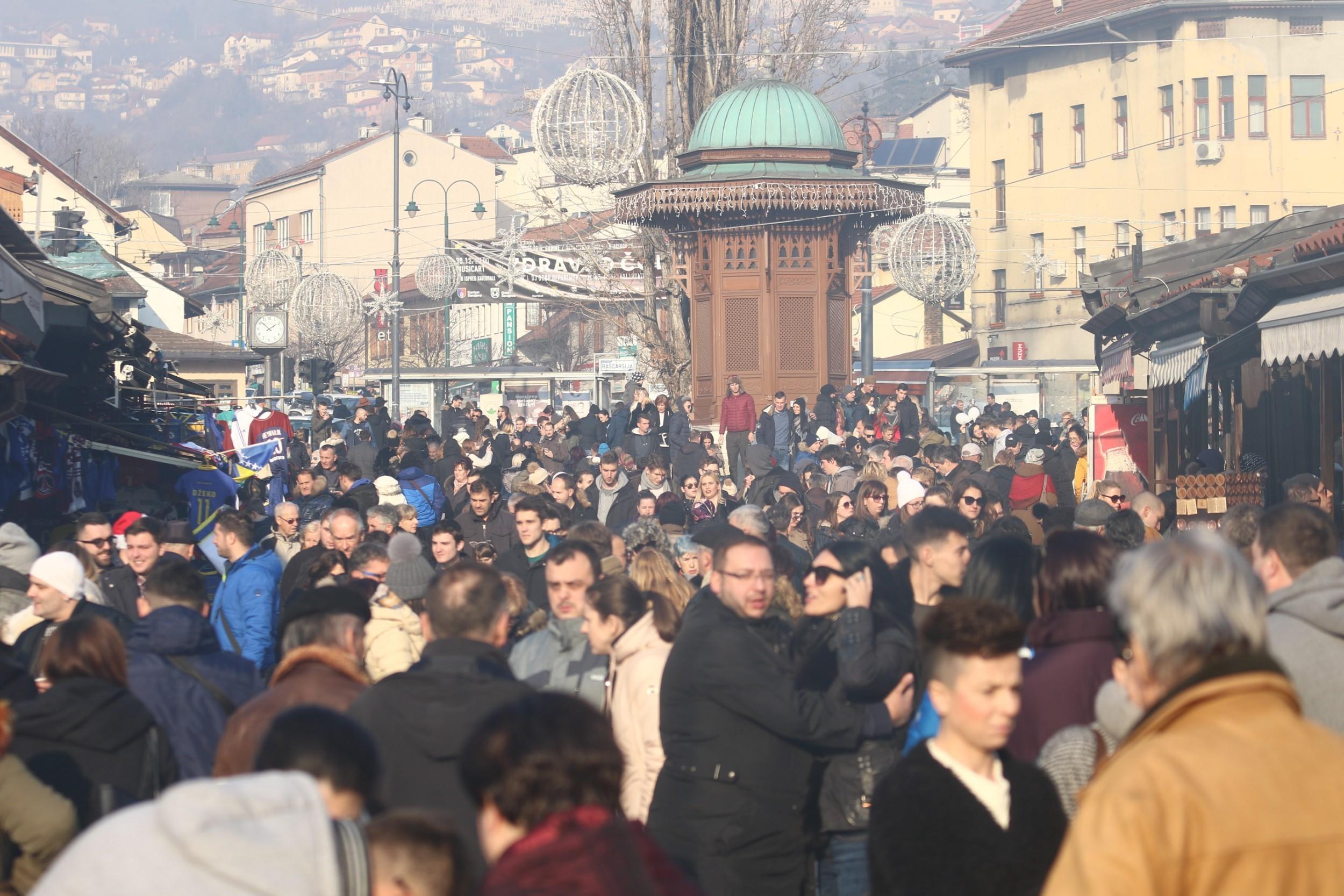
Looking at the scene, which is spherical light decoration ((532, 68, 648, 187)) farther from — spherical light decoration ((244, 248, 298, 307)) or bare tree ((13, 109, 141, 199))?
bare tree ((13, 109, 141, 199))

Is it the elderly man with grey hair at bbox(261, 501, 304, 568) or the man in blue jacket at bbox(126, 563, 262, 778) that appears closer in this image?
the man in blue jacket at bbox(126, 563, 262, 778)

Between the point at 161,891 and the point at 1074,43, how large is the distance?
5677 centimetres

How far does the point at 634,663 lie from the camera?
682 centimetres

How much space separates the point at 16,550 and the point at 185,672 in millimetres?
3538

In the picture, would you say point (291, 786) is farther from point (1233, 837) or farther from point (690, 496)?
point (690, 496)

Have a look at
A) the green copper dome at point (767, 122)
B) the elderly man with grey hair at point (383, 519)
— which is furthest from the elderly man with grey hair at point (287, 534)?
the green copper dome at point (767, 122)

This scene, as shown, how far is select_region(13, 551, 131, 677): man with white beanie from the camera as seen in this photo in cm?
792

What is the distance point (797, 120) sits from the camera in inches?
1220

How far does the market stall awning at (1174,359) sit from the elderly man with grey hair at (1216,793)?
547 inches

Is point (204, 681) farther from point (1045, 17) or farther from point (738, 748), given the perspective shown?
point (1045, 17)

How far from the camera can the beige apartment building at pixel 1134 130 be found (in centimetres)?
5394

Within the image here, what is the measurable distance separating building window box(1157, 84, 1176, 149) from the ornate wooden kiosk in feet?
85.8

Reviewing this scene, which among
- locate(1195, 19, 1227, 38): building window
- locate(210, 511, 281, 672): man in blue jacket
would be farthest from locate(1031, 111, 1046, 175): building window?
locate(210, 511, 281, 672): man in blue jacket

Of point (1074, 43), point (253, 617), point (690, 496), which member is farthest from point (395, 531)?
point (1074, 43)
